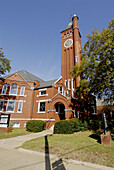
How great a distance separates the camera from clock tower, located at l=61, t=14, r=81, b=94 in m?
28.5

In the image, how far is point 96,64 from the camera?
13148mm


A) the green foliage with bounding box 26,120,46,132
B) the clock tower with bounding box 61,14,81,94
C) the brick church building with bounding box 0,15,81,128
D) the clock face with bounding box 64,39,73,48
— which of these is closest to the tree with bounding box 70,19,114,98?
the brick church building with bounding box 0,15,81,128

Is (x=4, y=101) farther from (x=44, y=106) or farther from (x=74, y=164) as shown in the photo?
(x=74, y=164)

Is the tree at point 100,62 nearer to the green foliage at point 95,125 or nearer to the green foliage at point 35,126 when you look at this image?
the green foliage at point 95,125

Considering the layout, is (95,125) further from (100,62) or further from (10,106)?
(10,106)

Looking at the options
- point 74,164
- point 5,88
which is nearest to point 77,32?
point 5,88

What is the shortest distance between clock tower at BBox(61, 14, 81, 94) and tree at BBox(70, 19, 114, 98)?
41.2 feet

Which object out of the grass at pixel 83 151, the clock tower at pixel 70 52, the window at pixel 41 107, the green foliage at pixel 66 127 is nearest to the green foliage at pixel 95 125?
the green foliage at pixel 66 127

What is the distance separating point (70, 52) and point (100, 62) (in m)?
19.5

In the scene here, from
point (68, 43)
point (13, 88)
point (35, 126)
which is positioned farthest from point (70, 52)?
point (35, 126)

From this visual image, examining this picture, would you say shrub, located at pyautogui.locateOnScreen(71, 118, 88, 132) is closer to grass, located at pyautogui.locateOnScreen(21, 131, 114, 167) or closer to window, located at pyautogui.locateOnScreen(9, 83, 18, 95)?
grass, located at pyautogui.locateOnScreen(21, 131, 114, 167)

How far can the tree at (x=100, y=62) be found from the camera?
38.2 feet

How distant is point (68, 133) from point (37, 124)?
488 centimetres

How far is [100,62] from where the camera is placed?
1265 cm
